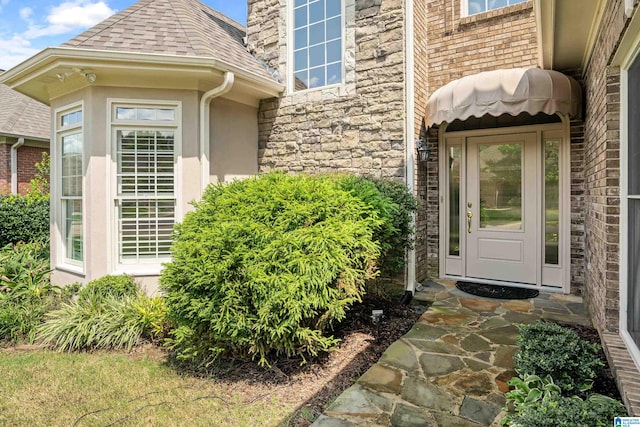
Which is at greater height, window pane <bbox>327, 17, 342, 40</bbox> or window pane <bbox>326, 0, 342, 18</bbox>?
window pane <bbox>326, 0, 342, 18</bbox>

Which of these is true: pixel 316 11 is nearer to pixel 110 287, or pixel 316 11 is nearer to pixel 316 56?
pixel 316 56

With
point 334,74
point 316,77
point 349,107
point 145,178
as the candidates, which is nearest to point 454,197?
point 349,107

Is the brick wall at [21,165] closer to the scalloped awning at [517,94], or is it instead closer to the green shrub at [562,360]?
the scalloped awning at [517,94]

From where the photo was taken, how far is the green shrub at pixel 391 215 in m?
4.98

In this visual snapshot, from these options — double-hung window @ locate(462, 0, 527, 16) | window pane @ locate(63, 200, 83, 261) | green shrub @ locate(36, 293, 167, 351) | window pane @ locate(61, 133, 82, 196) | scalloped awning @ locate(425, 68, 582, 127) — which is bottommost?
green shrub @ locate(36, 293, 167, 351)

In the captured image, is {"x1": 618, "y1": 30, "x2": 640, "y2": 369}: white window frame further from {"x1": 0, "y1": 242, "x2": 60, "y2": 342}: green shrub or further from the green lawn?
{"x1": 0, "y1": 242, "x2": 60, "y2": 342}: green shrub

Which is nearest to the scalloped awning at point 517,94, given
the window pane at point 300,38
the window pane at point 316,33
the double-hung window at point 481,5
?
the double-hung window at point 481,5

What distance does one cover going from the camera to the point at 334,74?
263 inches

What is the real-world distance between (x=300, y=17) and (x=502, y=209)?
5.07 meters

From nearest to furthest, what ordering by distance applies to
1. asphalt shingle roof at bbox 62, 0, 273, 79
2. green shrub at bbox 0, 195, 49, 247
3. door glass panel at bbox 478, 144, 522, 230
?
asphalt shingle roof at bbox 62, 0, 273, 79, door glass panel at bbox 478, 144, 522, 230, green shrub at bbox 0, 195, 49, 247

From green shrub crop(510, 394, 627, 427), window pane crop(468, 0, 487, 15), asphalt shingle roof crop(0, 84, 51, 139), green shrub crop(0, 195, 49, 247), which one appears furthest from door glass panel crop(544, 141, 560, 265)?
asphalt shingle roof crop(0, 84, 51, 139)

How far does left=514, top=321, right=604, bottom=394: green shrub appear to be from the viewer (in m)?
2.97

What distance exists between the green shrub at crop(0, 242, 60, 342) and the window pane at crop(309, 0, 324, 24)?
6.35m

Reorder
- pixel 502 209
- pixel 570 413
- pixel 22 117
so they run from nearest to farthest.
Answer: pixel 570 413, pixel 502 209, pixel 22 117
